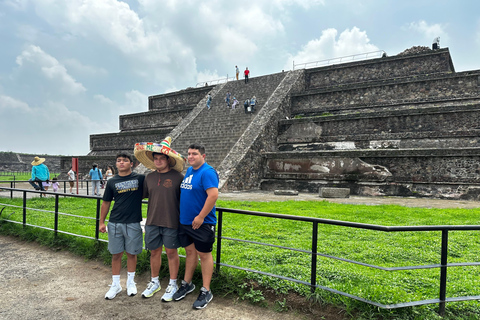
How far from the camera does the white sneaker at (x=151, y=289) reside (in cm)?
317

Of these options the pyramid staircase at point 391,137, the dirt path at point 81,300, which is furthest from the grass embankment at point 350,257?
the pyramid staircase at point 391,137

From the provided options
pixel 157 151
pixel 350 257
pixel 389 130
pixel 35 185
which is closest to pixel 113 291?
pixel 157 151

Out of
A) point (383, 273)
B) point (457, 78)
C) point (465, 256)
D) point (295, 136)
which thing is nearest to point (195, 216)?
point (383, 273)

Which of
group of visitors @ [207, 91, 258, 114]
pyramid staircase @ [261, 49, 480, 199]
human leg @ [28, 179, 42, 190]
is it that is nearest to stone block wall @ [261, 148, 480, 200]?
pyramid staircase @ [261, 49, 480, 199]

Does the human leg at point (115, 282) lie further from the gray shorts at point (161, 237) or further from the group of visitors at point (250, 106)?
the group of visitors at point (250, 106)

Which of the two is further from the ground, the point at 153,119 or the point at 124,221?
the point at 153,119

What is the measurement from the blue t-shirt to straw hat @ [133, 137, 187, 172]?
0.33 metres

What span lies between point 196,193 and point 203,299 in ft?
3.33

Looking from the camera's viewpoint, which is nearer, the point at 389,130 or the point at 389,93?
the point at 389,130

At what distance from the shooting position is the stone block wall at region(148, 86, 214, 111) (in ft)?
76.9

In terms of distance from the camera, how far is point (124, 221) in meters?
3.29

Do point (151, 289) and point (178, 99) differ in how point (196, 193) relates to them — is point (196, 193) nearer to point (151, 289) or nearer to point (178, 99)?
Result: point (151, 289)

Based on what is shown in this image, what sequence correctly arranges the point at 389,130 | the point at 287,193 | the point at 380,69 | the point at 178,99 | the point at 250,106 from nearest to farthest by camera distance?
the point at 287,193 < the point at 389,130 < the point at 250,106 < the point at 380,69 < the point at 178,99

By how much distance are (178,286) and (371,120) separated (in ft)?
41.9
